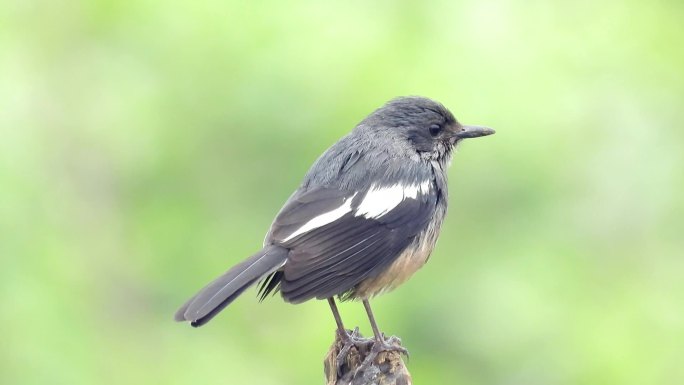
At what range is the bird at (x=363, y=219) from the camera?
4730mm

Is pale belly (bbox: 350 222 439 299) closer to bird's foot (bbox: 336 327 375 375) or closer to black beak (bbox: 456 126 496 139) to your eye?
bird's foot (bbox: 336 327 375 375)

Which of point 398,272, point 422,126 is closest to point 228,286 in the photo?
point 398,272

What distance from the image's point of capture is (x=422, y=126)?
5.49 meters

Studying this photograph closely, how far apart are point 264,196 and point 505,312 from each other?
1536mm

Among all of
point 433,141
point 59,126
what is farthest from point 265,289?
point 59,126

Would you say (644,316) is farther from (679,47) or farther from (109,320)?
(109,320)

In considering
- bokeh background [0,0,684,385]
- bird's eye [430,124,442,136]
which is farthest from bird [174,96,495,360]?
bokeh background [0,0,684,385]

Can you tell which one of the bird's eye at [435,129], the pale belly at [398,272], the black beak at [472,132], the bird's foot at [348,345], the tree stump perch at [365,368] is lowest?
the tree stump perch at [365,368]

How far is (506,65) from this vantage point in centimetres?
611

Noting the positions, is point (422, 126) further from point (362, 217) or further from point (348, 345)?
point (348, 345)

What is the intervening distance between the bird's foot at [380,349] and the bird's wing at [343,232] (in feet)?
0.90

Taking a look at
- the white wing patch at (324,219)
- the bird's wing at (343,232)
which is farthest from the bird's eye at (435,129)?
the white wing patch at (324,219)

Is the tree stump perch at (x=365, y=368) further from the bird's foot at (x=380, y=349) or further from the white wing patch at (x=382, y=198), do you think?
the white wing patch at (x=382, y=198)

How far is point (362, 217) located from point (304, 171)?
118 cm
